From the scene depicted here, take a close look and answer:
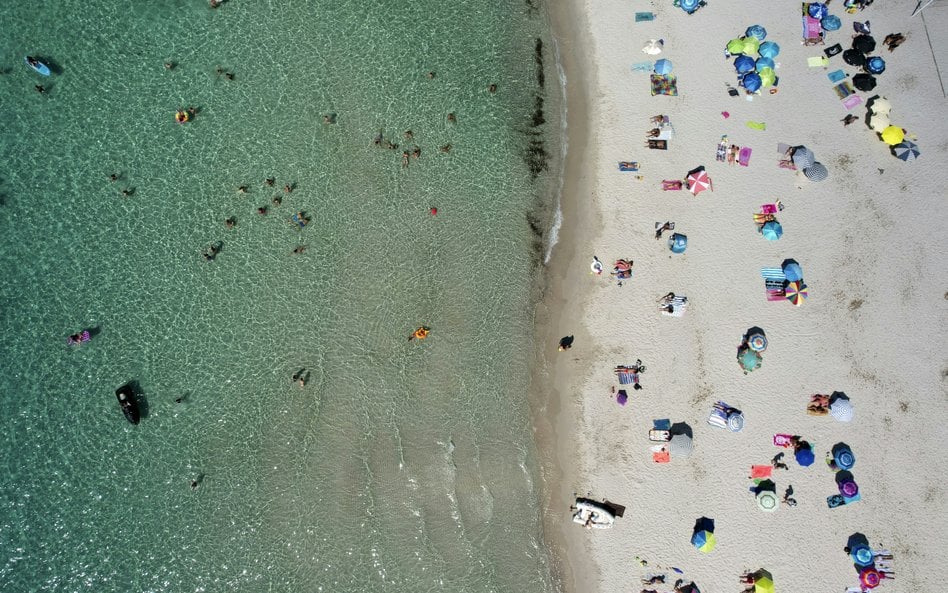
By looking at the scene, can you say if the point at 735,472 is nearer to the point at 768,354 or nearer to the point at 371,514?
the point at 768,354

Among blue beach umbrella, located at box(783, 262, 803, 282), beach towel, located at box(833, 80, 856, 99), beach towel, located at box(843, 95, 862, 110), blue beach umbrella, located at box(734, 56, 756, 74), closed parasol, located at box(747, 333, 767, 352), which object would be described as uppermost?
blue beach umbrella, located at box(734, 56, 756, 74)

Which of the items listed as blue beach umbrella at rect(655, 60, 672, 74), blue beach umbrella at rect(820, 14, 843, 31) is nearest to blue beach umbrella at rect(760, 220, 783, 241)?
blue beach umbrella at rect(655, 60, 672, 74)

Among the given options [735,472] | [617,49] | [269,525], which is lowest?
[269,525]

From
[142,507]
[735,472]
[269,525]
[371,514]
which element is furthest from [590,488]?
[142,507]

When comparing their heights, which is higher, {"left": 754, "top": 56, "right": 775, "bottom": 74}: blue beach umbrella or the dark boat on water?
{"left": 754, "top": 56, "right": 775, "bottom": 74}: blue beach umbrella

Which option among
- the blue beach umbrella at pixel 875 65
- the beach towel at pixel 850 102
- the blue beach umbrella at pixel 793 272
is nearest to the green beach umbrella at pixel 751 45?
the beach towel at pixel 850 102

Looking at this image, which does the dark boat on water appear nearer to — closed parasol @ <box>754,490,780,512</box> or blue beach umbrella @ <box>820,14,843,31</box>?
closed parasol @ <box>754,490,780,512</box>
